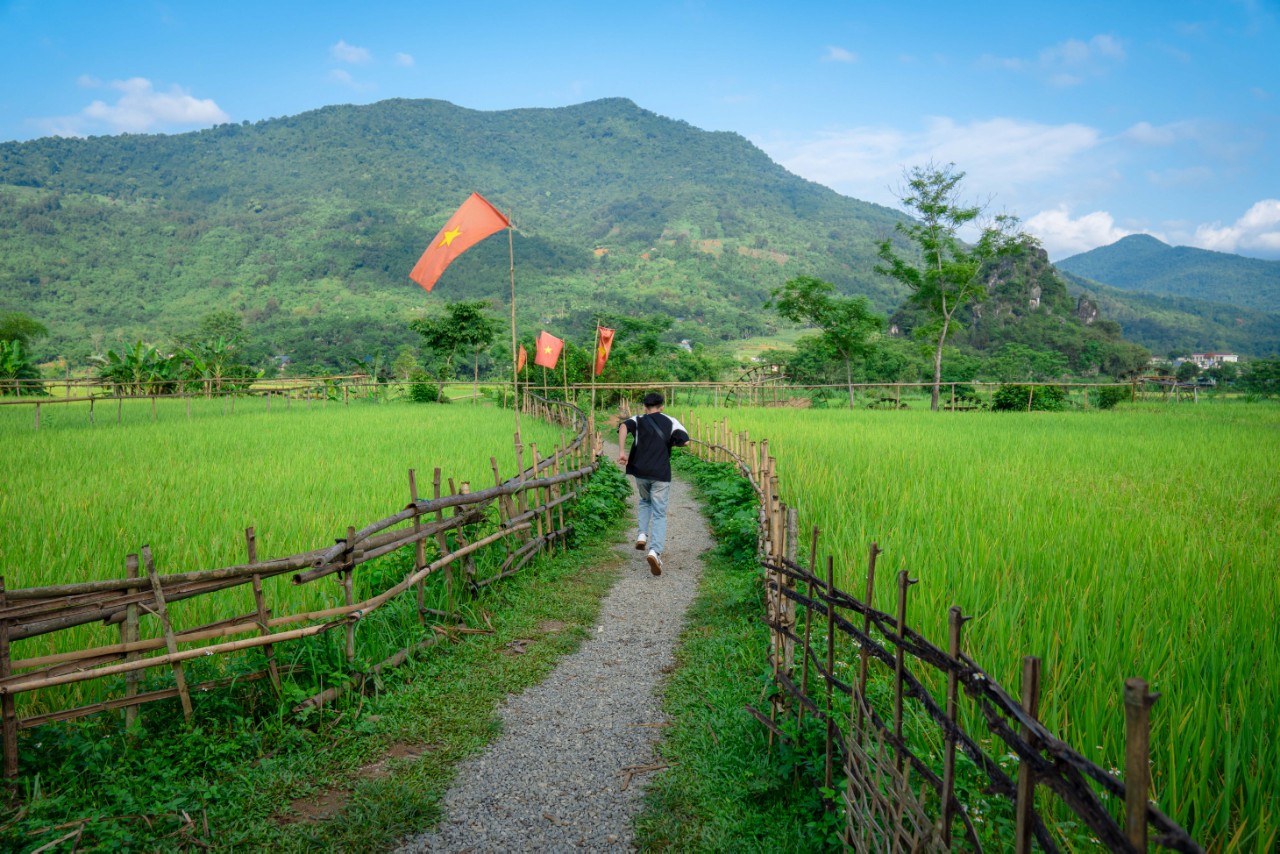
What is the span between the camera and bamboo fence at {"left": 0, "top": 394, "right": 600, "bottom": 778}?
257 centimetres

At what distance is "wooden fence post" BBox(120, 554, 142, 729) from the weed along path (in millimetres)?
1276

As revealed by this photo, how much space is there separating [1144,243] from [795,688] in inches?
7773

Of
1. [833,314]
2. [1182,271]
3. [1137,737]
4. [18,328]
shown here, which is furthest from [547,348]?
[1182,271]

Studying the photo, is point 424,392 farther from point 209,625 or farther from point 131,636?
point 131,636

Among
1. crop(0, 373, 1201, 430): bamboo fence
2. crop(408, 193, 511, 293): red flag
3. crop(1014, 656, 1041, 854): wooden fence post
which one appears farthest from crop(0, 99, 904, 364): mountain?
crop(1014, 656, 1041, 854): wooden fence post

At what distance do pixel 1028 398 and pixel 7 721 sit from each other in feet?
80.3

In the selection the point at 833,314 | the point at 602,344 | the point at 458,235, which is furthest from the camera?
the point at 833,314

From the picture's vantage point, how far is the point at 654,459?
5.86 m

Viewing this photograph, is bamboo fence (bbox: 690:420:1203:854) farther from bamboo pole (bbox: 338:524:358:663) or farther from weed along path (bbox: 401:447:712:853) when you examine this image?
bamboo pole (bbox: 338:524:358:663)

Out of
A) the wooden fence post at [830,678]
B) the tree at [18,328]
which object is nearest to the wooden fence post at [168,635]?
the wooden fence post at [830,678]

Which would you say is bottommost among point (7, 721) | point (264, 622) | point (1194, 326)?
point (7, 721)

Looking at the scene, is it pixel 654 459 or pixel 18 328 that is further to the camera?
pixel 18 328

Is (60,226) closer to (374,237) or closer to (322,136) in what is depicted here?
(374,237)

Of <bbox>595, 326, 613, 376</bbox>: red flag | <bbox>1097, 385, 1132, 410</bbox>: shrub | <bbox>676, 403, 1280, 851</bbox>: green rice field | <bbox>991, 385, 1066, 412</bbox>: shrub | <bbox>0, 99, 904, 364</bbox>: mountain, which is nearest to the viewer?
<bbox>676, 403, 1280, 851</bbox>: green rice field
